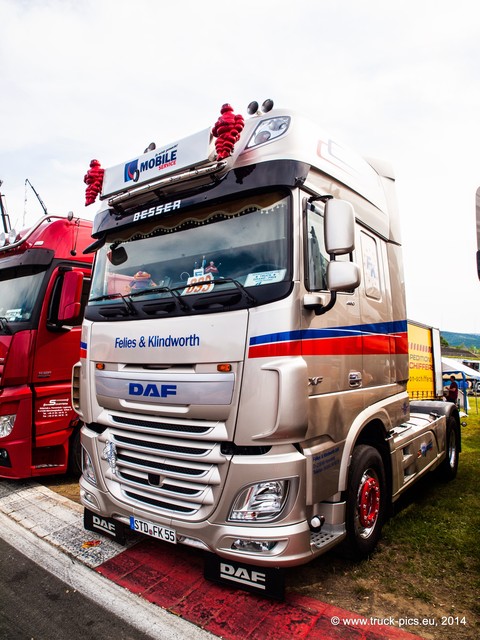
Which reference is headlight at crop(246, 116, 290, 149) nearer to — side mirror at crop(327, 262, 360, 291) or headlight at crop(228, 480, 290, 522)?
side mirror at crop(327, 262, 360, 291)

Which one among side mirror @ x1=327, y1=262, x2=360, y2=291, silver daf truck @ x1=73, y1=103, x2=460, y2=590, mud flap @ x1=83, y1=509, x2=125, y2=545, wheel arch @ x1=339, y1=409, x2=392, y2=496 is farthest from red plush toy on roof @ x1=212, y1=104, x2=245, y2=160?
mud flap @ x1=83, y1=509, x2=125, y2=545

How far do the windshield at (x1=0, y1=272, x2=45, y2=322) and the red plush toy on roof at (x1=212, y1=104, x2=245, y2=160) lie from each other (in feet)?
11.1

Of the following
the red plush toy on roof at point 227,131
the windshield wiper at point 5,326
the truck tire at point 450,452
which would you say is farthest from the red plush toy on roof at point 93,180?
the truck tire at point 450,452

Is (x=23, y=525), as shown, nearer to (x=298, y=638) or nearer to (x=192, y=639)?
(x=192, y=639)

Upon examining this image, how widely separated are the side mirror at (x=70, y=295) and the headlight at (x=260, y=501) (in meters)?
3.25

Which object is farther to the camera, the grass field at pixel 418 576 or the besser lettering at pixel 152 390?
the besser lettering at pixel 152 390

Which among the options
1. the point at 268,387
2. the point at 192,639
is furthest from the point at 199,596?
the point at 268,387

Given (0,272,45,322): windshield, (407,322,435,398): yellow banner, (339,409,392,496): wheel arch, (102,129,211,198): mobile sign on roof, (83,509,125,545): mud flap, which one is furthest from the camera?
(407,322,435,398): yellow banner

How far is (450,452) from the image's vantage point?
21.2 ft

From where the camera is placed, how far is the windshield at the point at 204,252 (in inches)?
118

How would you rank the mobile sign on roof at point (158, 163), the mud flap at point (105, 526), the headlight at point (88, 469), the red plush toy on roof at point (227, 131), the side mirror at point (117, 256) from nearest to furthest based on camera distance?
the red plush toy on roof at point (227, 131) → the mobile sign on roof at point (158, 163) → the mud flap at point (105, 526) → the headlight at point (88, 469) → the side mirror at point (117, 256)

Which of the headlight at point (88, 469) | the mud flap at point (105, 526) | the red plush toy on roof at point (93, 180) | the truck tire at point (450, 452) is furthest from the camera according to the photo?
the truck tire at point (450, 452)

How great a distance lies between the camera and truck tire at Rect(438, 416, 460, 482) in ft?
20.7

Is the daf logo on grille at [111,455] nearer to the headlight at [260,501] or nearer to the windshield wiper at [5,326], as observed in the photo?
the headlight at [260,501]
